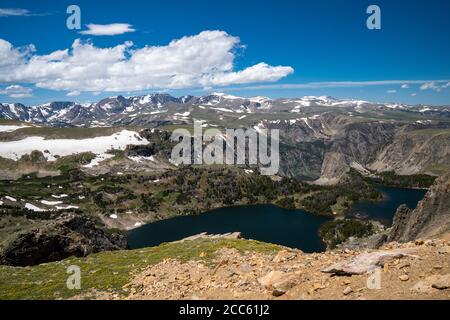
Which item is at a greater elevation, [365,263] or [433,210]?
[365,263]

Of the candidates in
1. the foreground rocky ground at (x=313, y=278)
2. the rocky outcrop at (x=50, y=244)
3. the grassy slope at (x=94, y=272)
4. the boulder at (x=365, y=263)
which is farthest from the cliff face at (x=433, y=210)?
the rocky outcrop at (x=50, y=244)

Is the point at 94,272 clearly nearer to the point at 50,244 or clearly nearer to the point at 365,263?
the point at 50,244

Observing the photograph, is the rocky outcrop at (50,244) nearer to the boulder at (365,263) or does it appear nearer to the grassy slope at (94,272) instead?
the grassy slope at (94,272)

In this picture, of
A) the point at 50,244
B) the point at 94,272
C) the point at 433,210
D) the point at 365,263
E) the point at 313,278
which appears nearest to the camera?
the point at 365,263

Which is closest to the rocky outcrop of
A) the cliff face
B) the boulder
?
the boulder

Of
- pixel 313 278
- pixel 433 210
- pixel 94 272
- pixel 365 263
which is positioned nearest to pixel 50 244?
pixel 94 272
